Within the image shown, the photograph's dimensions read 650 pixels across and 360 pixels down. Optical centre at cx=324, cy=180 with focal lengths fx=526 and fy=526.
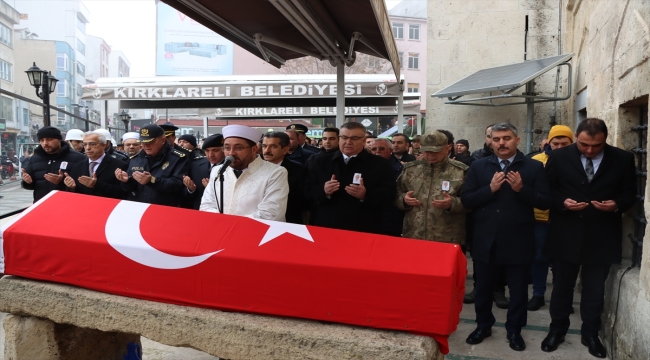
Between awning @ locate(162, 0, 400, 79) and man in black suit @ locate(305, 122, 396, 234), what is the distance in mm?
1020

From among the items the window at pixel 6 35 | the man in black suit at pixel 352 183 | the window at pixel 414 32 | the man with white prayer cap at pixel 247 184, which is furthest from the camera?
the window at pixel 414 32

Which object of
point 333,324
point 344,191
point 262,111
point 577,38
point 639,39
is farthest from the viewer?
point 262,111

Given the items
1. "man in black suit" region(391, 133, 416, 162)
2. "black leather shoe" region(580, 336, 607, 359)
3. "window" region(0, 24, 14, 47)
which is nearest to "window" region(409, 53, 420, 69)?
"window" region(0, 24, 14, 47)

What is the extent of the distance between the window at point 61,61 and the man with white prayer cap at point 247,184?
6104 centimetres

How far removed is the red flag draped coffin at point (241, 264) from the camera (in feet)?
8.32

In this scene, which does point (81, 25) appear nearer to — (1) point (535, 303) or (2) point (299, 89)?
(2) point (299, 89)

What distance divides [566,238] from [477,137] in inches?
218

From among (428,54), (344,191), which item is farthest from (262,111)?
(344,191)

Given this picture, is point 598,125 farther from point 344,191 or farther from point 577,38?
point 577,38

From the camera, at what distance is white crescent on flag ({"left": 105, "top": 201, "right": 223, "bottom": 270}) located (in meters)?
2.80

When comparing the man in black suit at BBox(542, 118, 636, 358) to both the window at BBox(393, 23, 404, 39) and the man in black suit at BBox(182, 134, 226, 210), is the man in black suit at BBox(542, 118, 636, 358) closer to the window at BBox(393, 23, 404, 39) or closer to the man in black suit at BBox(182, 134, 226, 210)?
the man in black suit at BBox(182, 134, 226, 210)

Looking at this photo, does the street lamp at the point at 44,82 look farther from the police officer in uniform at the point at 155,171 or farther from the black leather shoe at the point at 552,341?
the black leather shoe at the point at 552,341

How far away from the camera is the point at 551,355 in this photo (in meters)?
3.95

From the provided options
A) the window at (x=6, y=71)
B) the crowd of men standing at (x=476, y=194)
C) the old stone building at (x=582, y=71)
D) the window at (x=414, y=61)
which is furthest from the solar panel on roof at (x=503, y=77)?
the window at (x=6, y=71)
